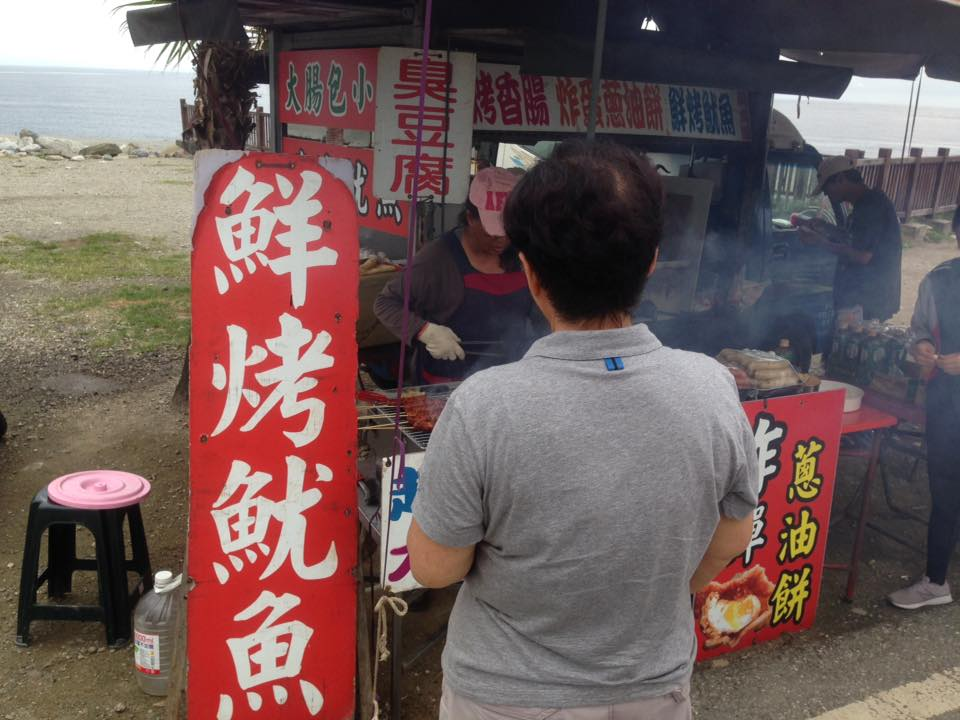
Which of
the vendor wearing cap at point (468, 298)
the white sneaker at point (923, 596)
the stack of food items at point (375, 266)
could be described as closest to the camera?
the vendor wearing cap at point (468, 298)

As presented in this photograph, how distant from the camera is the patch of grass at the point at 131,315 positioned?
8.71 m

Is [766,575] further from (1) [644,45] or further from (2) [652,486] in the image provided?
(1) [644,45]

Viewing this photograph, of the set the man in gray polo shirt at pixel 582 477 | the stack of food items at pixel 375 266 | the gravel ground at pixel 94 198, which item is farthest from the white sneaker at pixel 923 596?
the gravel ground at pixel 94 198

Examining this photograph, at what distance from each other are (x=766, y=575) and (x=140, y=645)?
2846 millimetres

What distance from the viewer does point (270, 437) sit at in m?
2.76

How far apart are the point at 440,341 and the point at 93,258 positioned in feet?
35.8

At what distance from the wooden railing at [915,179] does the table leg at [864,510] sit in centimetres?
1292

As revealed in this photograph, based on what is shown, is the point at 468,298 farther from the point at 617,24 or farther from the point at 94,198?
the point at 94,198

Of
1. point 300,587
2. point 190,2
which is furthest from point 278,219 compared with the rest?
point 190,2

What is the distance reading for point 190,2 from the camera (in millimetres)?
3555

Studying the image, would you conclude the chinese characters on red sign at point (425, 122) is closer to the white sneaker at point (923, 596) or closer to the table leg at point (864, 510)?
the table leg at point (864, 510)

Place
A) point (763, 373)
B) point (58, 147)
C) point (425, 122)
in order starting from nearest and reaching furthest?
point (763, 373)
point (425, 122)
point (58, 147)

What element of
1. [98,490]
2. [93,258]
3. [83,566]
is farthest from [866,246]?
[93,258]

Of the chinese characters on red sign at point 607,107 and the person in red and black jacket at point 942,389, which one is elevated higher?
the chinese characters on red sign at point 607,107
